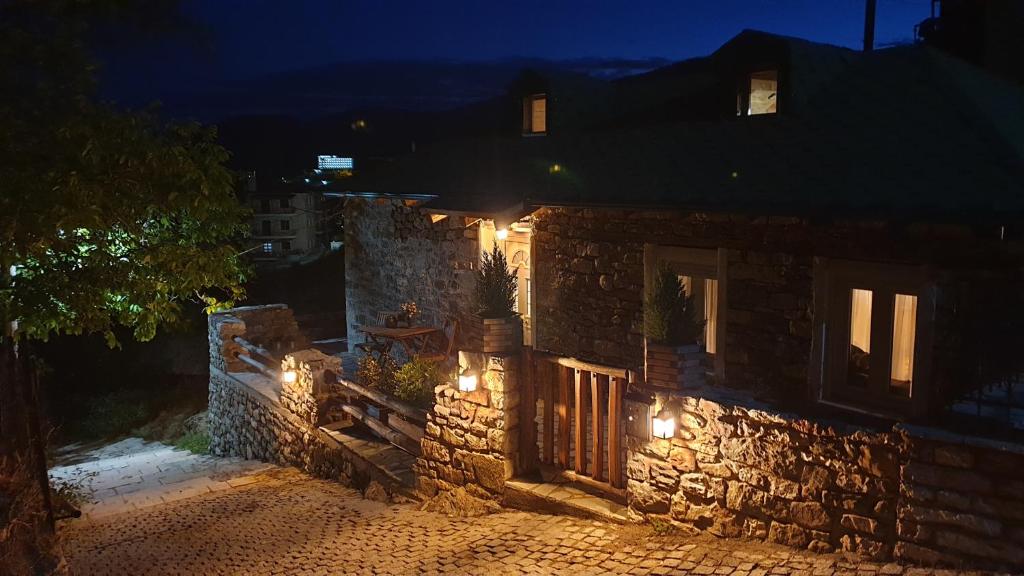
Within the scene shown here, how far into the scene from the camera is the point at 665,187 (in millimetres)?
9422

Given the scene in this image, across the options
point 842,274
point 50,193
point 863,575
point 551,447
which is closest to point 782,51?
point 842,274

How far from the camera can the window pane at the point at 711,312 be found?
9.69m

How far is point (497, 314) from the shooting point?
769 cm

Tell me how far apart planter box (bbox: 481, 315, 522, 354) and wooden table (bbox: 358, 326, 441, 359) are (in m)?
4.55

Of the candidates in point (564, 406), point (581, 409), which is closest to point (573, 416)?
point (564, 406)

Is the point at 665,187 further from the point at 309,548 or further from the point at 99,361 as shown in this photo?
the point at 99,361

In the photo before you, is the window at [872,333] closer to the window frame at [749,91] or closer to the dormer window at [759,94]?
the window frame at [749,91]

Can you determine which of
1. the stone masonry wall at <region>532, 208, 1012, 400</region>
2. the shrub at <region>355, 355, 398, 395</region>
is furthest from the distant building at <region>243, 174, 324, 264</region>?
the stone masonry wall at <region>532, 208, 1012, 400</region>

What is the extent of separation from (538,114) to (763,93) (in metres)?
4.32

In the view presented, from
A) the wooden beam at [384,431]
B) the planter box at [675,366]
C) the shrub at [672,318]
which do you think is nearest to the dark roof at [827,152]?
the shrub at [672,318]

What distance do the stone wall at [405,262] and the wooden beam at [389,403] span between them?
3166mm

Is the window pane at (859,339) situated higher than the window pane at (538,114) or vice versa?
the window pane at (538,114)

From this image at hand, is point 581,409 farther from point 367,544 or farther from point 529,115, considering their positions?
point 529,115

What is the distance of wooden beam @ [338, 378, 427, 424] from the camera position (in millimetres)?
8922
